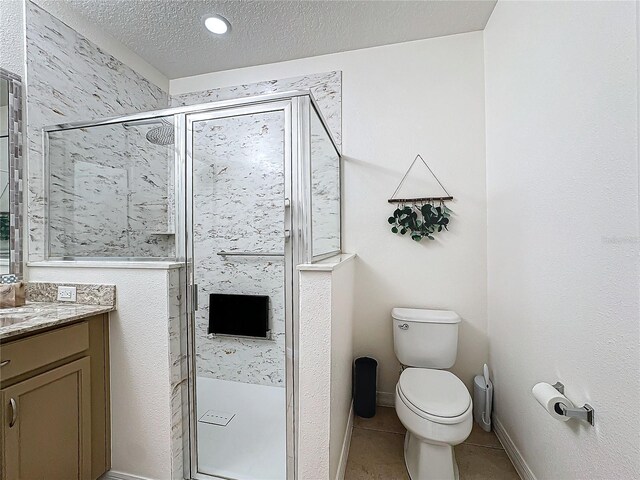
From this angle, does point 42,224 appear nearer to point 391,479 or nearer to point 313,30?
point 313,30

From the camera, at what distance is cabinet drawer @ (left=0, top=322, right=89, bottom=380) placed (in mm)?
1062

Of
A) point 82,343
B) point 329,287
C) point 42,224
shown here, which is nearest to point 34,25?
point 42,224

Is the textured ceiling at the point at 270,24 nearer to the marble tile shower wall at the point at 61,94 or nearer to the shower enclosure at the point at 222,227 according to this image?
the marble tile shower wall at the point at 61,94

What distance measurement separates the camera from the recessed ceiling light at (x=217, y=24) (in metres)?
1.91

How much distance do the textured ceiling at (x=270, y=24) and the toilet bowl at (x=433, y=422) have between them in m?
2.27

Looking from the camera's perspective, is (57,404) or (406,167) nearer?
(57,404)

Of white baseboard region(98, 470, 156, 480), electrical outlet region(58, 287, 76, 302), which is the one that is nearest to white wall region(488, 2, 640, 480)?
white baseboard region(98, 470, 156, 480)

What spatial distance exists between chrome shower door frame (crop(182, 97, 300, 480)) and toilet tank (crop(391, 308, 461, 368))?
0.89 m

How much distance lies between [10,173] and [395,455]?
2.63 m

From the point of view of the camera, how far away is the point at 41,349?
45.8 inches

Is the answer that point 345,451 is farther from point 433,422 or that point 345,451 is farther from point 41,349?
point 41,349

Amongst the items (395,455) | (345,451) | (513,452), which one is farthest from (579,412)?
(345,451)

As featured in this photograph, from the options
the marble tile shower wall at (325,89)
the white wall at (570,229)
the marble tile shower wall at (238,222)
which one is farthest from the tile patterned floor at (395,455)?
the marble tile shower wall at (325,89)

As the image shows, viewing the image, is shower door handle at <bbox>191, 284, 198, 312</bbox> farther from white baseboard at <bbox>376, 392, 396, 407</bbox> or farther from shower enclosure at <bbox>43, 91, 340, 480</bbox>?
white baseboard at <bbox>376, 392, 396, 407</bbox>
